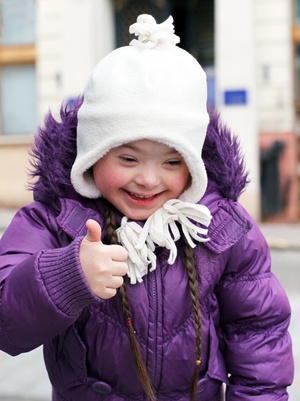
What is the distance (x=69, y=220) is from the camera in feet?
5.27

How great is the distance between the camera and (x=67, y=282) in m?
1.35

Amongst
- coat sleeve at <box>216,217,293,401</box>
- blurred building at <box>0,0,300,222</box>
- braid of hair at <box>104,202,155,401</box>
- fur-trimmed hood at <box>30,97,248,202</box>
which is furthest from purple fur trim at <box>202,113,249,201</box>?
blurred building at <box>0,0,300,222</box>

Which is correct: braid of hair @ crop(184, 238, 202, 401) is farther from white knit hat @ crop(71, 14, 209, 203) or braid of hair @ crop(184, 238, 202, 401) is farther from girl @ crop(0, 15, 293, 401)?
white knit hat @ crop(71, 14, 209, 203)

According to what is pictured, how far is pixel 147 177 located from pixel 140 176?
2cm

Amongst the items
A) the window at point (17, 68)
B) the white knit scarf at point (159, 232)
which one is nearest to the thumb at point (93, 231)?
the white knit scarf at point (159, 232)

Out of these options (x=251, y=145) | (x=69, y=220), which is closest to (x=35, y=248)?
(x=69, y=220)

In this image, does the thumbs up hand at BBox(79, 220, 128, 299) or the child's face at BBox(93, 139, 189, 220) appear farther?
the child's face at BBox(93, 139, 189, 220)

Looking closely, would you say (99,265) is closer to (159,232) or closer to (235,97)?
(159,232)

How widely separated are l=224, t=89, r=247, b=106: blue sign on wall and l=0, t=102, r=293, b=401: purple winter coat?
9.42 metres

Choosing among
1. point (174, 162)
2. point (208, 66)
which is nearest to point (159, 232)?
point (174, 162)

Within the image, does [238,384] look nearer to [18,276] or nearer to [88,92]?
[18,276]

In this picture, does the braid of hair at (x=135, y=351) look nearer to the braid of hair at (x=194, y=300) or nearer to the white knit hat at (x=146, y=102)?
the braid of hair at (x=194, y=300)

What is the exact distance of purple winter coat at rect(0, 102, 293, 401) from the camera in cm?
161

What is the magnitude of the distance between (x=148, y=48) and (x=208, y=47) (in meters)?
11.2
